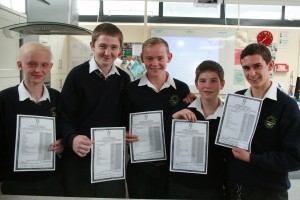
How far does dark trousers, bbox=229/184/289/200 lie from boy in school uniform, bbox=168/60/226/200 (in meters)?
0.13

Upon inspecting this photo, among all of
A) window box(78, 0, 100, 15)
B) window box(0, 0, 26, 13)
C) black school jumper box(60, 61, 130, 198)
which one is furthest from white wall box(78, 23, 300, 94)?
black school jumper box(60, 61, 130, 198)

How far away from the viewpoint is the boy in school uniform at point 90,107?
1.62m

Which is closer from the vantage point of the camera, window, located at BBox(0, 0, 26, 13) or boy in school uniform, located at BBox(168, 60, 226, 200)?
boy in school uniform, located at BBox(168, 60, 226, 200)

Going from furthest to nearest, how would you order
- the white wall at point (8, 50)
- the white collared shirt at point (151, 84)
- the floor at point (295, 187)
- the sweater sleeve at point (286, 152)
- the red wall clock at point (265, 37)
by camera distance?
the red wall clock at point (265, 37) → the floor at point (295, 187) → the white wall at point (8, 50) → the white collared shirt at point (151, 84) → the sweater sleeve at point (286, 152)

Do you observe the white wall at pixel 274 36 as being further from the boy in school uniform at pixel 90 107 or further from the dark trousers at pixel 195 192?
the dark trousers at pixel 195 192

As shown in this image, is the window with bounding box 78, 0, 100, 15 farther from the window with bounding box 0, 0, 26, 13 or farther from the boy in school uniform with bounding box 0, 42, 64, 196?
the boy in school uniform with bounding box 0, 42, 64, 196

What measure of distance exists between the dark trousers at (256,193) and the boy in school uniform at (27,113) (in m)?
0.94

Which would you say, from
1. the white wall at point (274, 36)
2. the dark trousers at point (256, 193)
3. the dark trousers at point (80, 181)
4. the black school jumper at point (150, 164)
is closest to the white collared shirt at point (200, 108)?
the black school jumper at point (150, 164)

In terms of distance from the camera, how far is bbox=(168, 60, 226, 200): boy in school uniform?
1.56 metres

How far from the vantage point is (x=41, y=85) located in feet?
5.27

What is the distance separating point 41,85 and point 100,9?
3.60m

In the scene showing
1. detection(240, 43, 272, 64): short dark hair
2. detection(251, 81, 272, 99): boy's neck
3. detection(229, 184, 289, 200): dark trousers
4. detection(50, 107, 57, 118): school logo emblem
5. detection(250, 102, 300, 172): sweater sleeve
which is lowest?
detection(229, 184, 289, 200): dark trousers

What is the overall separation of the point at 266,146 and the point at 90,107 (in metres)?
0.94

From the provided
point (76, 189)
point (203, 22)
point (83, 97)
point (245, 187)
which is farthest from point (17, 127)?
point (203, 22)
